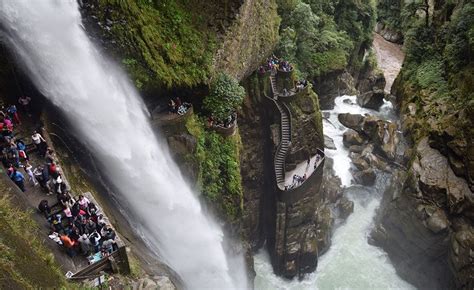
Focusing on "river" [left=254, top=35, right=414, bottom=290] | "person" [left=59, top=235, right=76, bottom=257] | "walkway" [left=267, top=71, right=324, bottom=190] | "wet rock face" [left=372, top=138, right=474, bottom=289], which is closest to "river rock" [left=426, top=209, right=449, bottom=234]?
"wet rock face" [left=372, top=138, right=474, bottom=289]

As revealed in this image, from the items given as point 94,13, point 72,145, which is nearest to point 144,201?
point 72,145

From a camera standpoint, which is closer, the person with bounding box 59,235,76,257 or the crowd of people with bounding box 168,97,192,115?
the person with bounding box 59,235,76,257

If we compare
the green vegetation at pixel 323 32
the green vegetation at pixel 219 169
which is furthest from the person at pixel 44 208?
the green vegetation at pixel 323 32

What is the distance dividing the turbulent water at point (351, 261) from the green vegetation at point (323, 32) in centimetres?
968

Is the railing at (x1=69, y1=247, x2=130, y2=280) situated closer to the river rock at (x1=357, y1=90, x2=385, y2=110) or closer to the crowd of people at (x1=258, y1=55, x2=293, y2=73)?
the crowd of people at (x1=258, y1=55, x2=293, y2=73)

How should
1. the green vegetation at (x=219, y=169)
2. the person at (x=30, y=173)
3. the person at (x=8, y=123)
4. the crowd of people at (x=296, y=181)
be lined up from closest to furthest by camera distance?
the person at (x=30, y=173) → the person at (x=8, y=123) → the green vegetation at (x=219, y=169) → the crowd of people at (x=296, y=181)

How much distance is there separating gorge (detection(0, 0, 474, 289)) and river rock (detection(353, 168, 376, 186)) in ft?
0.38

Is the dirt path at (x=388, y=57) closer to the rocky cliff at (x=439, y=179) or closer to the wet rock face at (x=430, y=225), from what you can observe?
the rocky cliff at (x=439, y=179)

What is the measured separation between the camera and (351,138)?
3503cm

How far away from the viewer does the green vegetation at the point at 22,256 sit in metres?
8.57

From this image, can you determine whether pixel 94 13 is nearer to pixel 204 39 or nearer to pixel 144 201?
pixel 204 39

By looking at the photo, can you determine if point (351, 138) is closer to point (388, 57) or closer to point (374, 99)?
point (374, 99)

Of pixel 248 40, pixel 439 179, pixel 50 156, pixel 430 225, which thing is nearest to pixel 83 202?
pixel 50 156

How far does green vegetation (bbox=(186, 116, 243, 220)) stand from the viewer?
22.7 metres
